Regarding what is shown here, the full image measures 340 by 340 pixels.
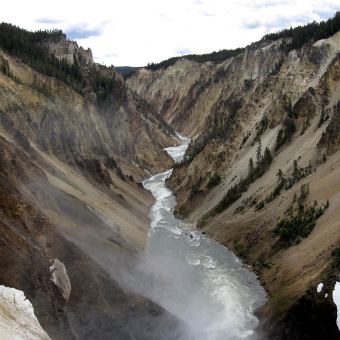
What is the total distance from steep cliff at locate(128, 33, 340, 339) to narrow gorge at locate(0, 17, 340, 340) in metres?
0.12

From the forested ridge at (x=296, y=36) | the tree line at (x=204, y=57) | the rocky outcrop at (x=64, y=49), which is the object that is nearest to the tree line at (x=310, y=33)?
the forested ridge at (x=296, y=36)

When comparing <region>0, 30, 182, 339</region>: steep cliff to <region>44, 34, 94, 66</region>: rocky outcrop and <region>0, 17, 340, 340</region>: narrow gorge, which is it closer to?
<region>0, 17, 340, 340</region>: narrow gorge

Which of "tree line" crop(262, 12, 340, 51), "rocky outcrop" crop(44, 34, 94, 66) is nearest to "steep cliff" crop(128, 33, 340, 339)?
"tree line" crop(262, 12, 340, 51)

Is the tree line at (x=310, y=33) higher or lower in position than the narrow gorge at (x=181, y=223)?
higher

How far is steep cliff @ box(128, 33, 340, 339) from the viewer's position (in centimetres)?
1709

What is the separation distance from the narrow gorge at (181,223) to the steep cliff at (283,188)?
12cm

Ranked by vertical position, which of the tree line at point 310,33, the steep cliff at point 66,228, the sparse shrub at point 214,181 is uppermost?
the tree line at point 310,33

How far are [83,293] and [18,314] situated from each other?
513cm

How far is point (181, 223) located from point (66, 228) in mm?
18838

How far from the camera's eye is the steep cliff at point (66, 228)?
1292cm

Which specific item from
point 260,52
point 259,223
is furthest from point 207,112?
point 259,223

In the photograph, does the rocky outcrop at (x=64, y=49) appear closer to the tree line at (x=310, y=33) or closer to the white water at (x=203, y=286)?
the tree line at (x=310, y=33)

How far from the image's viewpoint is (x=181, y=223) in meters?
37.0

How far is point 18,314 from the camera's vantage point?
32.8 feet
